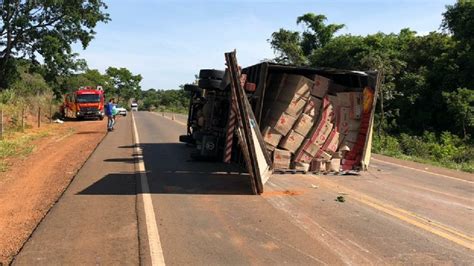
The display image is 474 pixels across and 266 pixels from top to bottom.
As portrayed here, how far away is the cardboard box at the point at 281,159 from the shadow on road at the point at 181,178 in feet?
2.57

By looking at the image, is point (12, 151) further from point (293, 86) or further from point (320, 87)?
point (320, 87)

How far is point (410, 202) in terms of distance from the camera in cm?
956

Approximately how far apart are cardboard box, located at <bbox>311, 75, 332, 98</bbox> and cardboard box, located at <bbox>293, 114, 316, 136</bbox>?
0.66m

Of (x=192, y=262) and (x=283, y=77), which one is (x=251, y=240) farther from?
(x=283, y=77)

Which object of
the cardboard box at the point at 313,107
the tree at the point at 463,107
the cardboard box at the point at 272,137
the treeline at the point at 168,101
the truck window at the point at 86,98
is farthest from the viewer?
the treeline at the point at 168,101

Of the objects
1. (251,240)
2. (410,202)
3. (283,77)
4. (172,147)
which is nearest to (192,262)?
Answer: (251,240)

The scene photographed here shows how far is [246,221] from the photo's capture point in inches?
298

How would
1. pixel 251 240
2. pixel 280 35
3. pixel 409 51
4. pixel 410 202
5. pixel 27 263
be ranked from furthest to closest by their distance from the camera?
pixel 280 35 < pixel 409 51 < pixel 410 202 < pixel 251 240 < pixel 27 263

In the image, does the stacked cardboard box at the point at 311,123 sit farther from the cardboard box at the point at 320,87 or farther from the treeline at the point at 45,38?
the treeline at the point at 45,38

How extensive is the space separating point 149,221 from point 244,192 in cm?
295

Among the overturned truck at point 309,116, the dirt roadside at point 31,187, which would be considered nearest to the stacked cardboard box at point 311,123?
the overturned truck at point 309,116

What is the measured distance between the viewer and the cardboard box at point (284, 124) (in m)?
12.0

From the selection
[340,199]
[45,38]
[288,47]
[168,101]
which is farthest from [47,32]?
[168,101]

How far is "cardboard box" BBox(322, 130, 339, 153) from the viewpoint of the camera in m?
12.4
